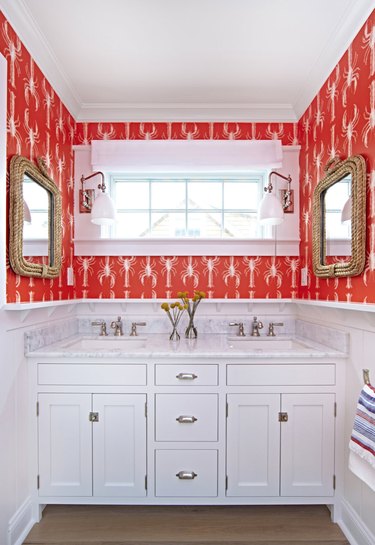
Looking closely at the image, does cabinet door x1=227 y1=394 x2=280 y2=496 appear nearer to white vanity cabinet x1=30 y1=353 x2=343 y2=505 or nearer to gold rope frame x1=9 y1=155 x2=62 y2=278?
white vanity cabinet x1=30 y1=353 x2=343 y2=505

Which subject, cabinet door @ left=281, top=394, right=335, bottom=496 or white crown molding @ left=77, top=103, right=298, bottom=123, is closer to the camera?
cabinet door @ left=281, top=394, right=335, bottom=496

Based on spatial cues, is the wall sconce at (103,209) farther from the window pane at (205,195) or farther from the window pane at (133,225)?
the window pane at (205,195)

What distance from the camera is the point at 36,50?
1910mm

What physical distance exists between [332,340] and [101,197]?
5.52 feet

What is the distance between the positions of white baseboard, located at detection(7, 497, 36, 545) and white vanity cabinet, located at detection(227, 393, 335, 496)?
1049 mm

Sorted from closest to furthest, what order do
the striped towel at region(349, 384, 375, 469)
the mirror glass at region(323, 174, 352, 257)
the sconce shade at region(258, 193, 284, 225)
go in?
1. the striped towel at region(349, 384, 375, 469)
2. the mirror glass at region(323, 174, 352, 257)
3. the sconce shade at region(258, 193, 284, 225)

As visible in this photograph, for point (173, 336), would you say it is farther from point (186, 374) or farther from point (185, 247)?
point (185, 247)

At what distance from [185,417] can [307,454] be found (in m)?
0.68

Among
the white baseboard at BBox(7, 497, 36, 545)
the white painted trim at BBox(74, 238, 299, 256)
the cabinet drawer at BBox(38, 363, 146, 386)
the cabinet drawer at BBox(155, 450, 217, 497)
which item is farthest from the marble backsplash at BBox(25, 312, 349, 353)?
the white baseboard at BBox(7, 497, 36, 545)

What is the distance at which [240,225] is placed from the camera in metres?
2.71

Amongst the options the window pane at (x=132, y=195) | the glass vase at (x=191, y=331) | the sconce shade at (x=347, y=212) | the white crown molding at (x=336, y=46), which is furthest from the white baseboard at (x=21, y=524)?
the white crown molding at (x=336, y=46)

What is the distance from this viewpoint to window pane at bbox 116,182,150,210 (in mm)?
2721

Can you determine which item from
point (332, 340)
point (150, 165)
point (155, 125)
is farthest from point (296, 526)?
point (155, 125)

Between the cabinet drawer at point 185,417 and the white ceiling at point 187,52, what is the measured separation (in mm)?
1888
